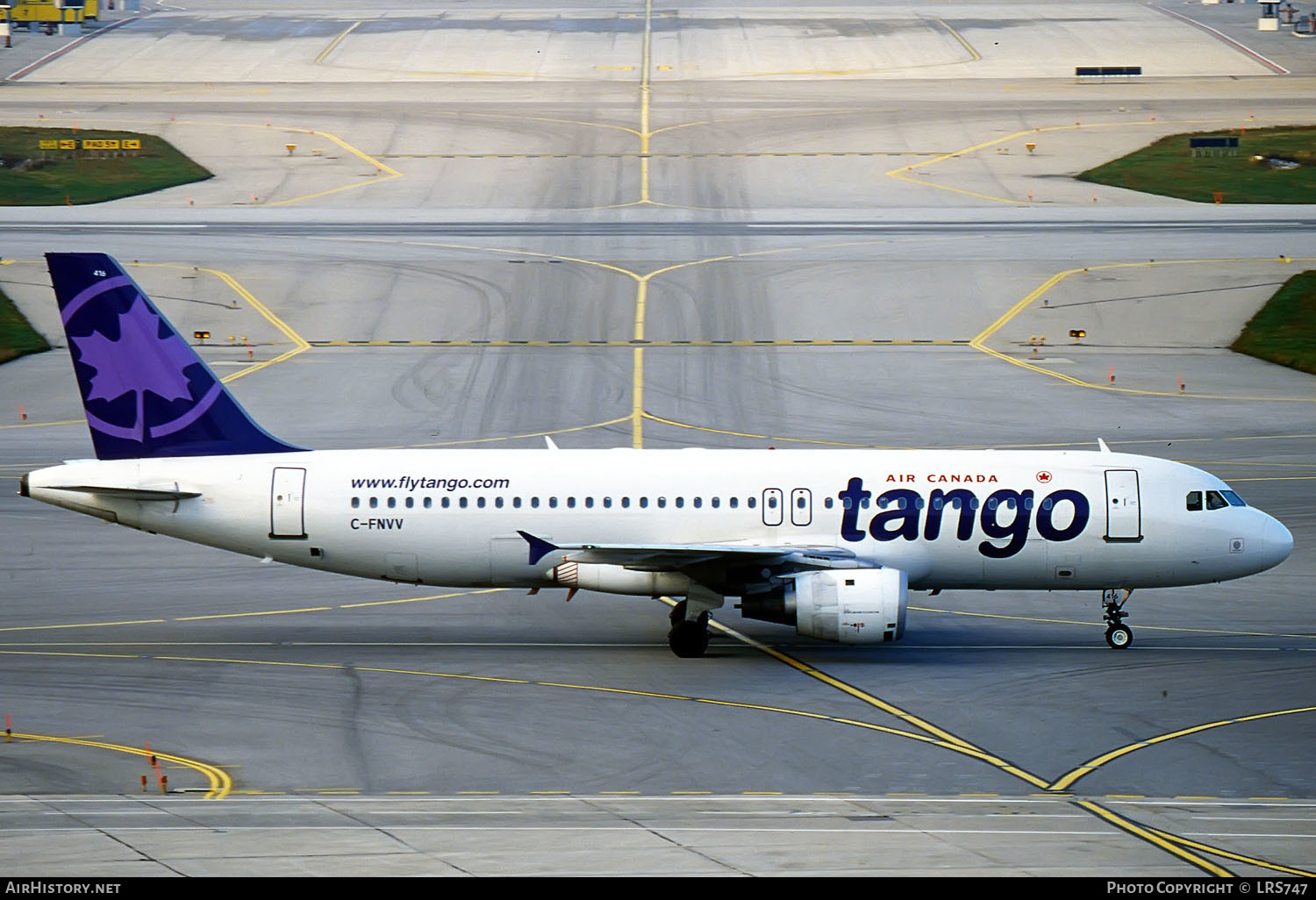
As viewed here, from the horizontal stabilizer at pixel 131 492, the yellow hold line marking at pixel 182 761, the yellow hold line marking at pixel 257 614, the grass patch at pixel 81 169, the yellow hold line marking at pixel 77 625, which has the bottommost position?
the yellow hold line marking at pixel 182 761

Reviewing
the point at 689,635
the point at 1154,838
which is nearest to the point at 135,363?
the point at 689,635

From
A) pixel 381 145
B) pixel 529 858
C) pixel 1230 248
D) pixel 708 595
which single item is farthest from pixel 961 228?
pixel 529 858

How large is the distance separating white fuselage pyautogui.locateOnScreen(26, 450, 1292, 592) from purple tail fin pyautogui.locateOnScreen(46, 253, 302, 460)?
53 centimetres

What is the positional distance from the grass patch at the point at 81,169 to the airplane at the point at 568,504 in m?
61.9

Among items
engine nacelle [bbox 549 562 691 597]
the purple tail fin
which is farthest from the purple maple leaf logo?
engine nacelle [bbox 549 562 691 597]

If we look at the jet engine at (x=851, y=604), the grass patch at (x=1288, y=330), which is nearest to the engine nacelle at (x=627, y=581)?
the jet engine at (x=851, y=604)

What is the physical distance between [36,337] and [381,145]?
3943cm

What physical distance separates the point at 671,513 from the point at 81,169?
7440cm

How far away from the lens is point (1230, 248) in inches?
3351

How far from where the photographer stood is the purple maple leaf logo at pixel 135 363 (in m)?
39.9

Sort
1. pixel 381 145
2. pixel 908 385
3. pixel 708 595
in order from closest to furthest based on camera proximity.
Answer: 1. pixel 708 595
2. pixel 908 385
3. pixel 381 145

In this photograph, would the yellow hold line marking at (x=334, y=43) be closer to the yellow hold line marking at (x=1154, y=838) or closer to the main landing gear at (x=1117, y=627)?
the main landing gear at (x=1117, y=627)

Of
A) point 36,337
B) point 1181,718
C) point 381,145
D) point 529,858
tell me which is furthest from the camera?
point 381,145

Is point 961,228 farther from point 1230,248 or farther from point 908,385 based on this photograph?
point 908,385
